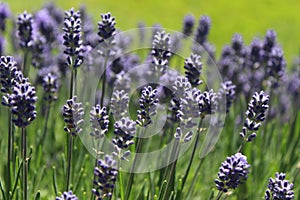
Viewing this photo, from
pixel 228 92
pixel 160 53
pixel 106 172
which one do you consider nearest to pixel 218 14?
pixel 228 92

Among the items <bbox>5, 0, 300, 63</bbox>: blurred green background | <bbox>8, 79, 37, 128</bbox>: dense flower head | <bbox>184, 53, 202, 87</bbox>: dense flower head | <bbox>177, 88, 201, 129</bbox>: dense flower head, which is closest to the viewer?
<bbox>8, 79, 37, 128</bbox>: dense flower head

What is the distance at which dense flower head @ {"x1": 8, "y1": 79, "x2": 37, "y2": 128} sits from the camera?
8.64 feet

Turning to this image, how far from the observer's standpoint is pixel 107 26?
380cm

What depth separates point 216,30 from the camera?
1240cm

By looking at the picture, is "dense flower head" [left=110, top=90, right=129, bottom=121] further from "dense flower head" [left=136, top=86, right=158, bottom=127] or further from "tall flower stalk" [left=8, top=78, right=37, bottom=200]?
"tall flower stalk" [left=8, top=78, right=37, bottom=200]

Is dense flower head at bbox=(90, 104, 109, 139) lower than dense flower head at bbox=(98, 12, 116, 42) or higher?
lower

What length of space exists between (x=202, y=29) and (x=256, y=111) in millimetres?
2644

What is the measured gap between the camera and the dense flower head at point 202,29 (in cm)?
565

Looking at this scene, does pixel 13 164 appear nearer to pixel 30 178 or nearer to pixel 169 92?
pixel 30 178

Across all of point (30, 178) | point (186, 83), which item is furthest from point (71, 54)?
point (30, 178)

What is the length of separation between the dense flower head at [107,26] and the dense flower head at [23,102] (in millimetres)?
1264

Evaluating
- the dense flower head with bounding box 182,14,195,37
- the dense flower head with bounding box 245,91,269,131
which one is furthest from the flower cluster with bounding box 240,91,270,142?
the dense flower head with bounding box 182,14,195,37

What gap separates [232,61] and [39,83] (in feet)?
9.21

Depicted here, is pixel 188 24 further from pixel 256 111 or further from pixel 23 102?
pixel 23 102
